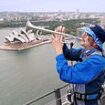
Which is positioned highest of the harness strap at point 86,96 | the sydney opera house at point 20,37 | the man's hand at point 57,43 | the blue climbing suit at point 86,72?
the man's hand at point 57,43

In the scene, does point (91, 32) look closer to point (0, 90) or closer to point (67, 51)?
point (67, 51)

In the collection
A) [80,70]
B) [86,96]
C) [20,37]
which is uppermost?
[80,70]

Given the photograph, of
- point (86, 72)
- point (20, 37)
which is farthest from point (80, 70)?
point (20, 37)

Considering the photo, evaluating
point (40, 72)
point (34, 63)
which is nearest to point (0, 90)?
point (40, 72)

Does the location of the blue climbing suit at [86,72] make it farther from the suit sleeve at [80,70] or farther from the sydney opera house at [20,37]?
the sydney opera house at [20,37]

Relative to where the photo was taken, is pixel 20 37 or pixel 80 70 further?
pixel 20 37

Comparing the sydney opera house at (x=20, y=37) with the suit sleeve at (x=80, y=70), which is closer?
the suit sleeve at (x=80, y=70)

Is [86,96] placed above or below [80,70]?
below

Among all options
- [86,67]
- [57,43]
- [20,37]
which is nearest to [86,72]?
[86,67]

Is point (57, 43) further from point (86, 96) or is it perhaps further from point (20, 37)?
point (20, 37)

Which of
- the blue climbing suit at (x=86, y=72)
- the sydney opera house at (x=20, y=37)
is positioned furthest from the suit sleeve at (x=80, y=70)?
the sydney opera house at (x=20, y=37)
